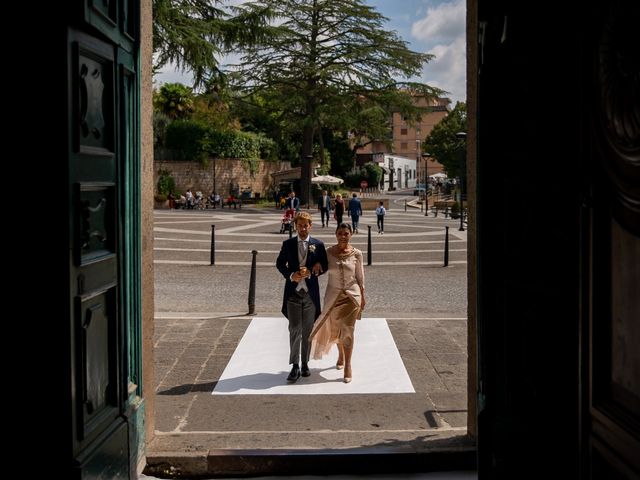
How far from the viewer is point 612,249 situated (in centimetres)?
242

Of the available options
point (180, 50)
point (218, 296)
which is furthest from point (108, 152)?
point (180, 50)

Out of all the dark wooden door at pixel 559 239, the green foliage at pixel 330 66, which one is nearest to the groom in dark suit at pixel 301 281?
the dark wooden door at pixel 559 239

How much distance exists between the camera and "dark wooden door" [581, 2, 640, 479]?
220cm

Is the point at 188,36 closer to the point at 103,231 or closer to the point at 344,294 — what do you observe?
the point at 344,294

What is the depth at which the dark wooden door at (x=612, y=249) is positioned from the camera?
2.20 m

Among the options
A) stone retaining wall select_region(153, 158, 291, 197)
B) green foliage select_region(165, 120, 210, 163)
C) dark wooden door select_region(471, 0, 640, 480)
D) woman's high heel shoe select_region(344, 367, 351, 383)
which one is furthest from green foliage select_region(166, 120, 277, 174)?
dark wooden door select_region(471, 0, 640, 480)

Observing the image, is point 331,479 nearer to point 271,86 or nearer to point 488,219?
point 488,219

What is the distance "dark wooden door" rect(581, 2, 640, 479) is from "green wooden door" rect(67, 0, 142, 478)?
1.98 m

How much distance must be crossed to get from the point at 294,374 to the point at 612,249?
4.97 metres

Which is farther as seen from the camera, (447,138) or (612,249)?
(447,138)

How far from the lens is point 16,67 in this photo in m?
3.12

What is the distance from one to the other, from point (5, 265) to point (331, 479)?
2.40m

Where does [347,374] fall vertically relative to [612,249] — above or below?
below

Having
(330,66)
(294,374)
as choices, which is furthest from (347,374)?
(330,66)
